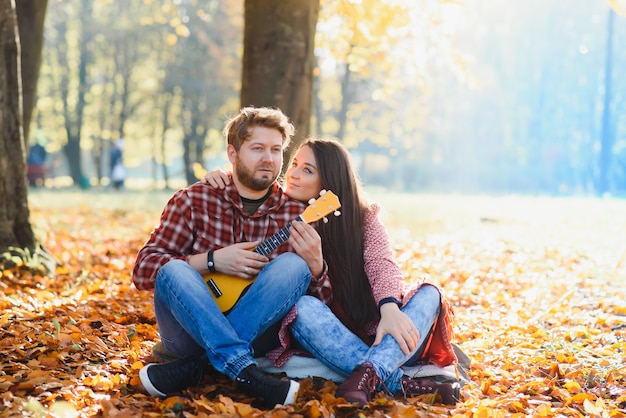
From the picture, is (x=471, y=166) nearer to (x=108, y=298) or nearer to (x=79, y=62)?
(x=79, y=62)

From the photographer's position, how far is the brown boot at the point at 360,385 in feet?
→ 10.8

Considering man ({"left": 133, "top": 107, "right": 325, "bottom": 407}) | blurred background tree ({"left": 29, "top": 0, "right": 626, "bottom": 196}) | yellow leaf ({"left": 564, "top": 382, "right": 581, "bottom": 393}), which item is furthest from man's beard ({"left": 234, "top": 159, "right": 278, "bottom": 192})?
blurred background tree ({"left": 29, "top": 0, "right": 626, "bottom": 196})

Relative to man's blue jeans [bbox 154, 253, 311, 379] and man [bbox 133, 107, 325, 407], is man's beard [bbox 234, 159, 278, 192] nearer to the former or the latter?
man [bbox 133, 107, 325, 407]

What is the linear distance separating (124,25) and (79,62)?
3.11 meters

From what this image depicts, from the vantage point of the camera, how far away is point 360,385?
335cm

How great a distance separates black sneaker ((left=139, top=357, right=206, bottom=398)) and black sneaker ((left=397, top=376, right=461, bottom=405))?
1.04 m

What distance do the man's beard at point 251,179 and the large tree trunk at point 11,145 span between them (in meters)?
3.23

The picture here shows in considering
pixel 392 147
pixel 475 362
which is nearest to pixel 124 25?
pixel 392 147

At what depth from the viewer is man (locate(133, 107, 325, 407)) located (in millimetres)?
3414

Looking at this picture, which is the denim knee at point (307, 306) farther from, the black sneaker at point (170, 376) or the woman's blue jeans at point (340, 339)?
the black sneaker at point (170, 376)

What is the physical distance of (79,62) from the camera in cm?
3256

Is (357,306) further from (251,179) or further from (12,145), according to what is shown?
(12,145)

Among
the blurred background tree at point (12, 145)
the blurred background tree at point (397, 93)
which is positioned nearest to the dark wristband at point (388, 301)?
the blurred background tree at point (12, 145)

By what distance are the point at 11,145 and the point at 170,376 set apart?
3.62m
